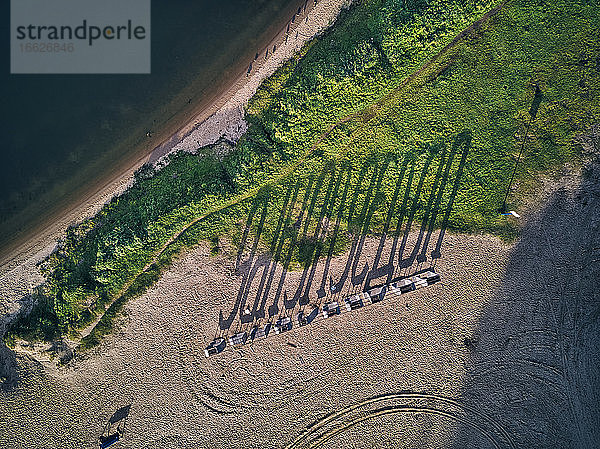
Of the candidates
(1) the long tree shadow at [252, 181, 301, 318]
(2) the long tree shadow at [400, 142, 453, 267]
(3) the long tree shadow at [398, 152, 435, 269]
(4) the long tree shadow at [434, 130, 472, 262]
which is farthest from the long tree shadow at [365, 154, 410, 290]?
(1) the long tree shadow at [252, 181, 301, 318]

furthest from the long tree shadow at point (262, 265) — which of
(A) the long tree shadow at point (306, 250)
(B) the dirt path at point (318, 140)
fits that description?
(B) the dirt path at point (318, 140)

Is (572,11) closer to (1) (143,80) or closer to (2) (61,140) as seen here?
(1) (143,80)

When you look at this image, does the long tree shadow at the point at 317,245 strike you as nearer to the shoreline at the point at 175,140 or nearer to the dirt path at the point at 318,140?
the dirt path at the point at 318,140

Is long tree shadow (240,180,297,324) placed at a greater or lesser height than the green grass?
lesser

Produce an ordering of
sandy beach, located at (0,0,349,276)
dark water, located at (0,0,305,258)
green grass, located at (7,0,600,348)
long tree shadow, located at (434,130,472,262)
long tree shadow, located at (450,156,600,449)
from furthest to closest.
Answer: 1. dark water, located at (0,0,305,258)
2. sandy beach, located at (0,0,349,276)
3. long tree shadow, located at (450,156,600,449)
4. long tree shadow, located at (434,130,472,262)
5. green grass, located at (7,0,600,348)

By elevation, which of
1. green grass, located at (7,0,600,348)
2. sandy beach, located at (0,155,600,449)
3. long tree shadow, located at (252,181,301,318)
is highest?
green grass, located at (7,0,600,348)

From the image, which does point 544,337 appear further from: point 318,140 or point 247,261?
point 247,261

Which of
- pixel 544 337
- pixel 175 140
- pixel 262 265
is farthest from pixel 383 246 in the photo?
pixel 175 140

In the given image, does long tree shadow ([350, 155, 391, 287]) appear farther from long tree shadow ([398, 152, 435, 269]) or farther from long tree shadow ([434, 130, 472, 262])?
long tree shadow ([434, 130, 472, 262])
